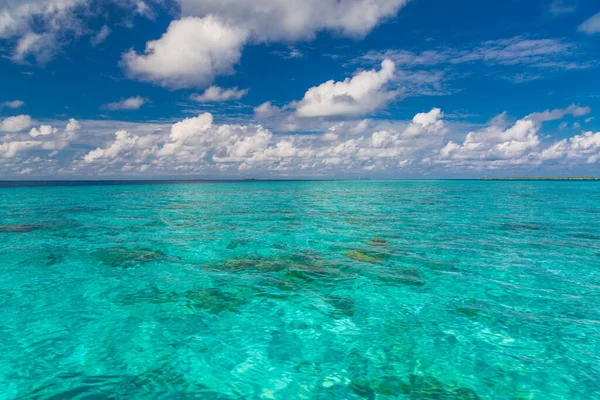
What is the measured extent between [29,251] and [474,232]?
35688 millimetres

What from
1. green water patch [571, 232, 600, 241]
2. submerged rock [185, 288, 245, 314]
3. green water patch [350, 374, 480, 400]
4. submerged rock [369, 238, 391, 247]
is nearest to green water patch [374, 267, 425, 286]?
submerged rock [369, 238, 391, 247]

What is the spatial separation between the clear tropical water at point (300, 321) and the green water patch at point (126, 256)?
0.14 m

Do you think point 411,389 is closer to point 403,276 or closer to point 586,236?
point 403,276

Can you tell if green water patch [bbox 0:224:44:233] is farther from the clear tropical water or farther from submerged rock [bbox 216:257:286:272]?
submerged rock [bbox 216:257:286:272]

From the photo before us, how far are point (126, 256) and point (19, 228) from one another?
20.1 meters

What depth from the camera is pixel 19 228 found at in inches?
1297

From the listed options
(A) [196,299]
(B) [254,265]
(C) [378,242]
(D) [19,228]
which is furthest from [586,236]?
(D) [19,228]

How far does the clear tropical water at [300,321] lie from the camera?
8.81 meters

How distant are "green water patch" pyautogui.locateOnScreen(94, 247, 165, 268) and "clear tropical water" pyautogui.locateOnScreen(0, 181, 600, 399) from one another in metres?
0.14

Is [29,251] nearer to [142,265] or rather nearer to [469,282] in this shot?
[142,265]

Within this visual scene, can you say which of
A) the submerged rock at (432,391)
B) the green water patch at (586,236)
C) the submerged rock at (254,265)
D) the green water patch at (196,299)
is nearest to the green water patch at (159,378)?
the green water patch at (196,299)

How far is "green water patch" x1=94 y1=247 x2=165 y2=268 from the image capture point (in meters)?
19.9

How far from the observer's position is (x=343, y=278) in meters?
17.1

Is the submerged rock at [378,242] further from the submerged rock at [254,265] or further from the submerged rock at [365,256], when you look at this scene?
the submerged rock at [254,265]
